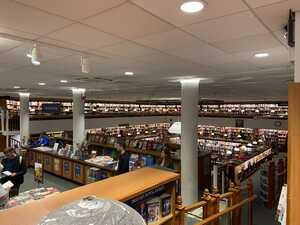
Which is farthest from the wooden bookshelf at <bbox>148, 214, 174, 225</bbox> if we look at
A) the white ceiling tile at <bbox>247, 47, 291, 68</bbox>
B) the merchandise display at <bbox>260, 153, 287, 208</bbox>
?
the merchandise display at <bbox>260, 153, 287, 208</bbox>

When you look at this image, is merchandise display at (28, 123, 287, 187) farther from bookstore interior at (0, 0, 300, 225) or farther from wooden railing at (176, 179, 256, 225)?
wooden railing at (176, 179, 256, 225)

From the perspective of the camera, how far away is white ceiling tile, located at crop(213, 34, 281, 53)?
262 centimetres

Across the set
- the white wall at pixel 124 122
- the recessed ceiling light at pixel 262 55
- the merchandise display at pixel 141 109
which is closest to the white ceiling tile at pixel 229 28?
the recessed ceiling light at pixel 262 55

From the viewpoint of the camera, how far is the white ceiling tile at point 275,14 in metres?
1.81

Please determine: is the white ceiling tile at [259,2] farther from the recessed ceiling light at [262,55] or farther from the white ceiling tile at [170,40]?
the recessed ceiling light at [262,55]

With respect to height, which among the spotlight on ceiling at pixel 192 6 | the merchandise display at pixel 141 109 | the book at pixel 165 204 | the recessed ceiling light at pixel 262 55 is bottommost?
the book at pixel 165 204

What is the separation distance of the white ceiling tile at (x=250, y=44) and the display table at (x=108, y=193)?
1.66 meters

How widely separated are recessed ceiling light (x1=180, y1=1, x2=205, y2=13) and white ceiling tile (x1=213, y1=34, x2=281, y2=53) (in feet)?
3.26

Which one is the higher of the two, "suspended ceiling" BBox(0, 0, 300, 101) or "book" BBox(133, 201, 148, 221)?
"suspended ceiling" BBox(0, 0, 300, 101)

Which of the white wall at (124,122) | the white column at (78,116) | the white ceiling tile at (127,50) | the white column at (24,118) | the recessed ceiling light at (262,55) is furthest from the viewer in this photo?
the white wall at (124,122)

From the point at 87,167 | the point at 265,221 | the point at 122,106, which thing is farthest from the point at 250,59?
the point at 122,106

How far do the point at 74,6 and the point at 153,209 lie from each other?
213cm

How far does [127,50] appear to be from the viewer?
317 cm

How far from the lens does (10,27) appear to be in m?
2.31
